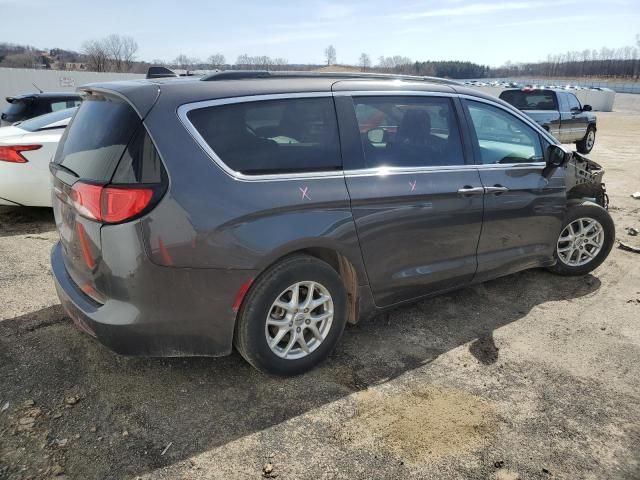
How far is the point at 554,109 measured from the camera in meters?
13.6

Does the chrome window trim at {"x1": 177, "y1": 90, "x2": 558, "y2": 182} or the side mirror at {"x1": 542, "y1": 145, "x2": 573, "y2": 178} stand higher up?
the chrome window trim at {"x1": 177, "y1": 90, "x2": 558, "y2": 182}

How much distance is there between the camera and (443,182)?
3.62m

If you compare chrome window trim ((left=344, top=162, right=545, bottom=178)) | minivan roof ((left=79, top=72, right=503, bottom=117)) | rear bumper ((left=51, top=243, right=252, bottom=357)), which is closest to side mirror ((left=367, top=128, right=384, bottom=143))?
chrome window trim ((left=344, top=162, right=545, bottom=178))

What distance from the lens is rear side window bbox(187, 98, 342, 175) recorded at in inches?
109

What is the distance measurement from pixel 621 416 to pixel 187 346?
7.99ft

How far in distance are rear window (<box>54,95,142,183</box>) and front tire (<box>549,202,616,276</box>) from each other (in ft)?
12.8

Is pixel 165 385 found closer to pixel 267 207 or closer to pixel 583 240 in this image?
pixel 267 207

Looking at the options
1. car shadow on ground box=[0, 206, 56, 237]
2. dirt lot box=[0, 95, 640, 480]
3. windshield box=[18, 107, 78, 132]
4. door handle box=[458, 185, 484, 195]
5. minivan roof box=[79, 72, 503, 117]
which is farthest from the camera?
windshield box=[18, 107, 78, 132]

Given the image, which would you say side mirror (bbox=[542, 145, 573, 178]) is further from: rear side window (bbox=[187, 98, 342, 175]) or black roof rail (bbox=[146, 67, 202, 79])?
black roof rail (bbox=[146, 67, 202, 79])

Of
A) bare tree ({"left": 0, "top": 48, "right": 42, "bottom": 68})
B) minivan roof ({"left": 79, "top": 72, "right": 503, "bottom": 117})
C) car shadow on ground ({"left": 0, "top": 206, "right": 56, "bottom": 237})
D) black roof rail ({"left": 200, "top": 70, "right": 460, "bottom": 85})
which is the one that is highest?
bare tree ({"left": 0, "top": 48, "right": 42, "bottom": 68})

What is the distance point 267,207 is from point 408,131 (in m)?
1.32

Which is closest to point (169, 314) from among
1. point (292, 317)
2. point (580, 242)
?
point (292, 317)

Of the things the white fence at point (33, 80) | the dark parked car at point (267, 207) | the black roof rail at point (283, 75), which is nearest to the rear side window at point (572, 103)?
the dark parked car at point (267, 207)

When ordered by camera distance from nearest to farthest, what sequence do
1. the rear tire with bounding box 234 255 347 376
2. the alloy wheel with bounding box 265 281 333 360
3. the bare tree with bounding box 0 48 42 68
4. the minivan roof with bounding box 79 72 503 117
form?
the minivan roof with bounding box 79 72 503 117 < the rear tire with bounding box 234 255 347 376 < the alloy wheel with bounding box 265 281 333 360 < the bare tree with bounding box 0 48 42 68
